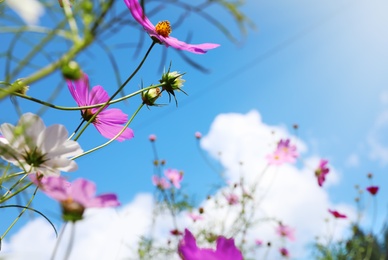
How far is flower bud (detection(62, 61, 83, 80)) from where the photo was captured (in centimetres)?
19

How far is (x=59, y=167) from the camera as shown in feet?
1.01

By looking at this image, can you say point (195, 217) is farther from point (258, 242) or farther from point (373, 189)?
point (373, 189)

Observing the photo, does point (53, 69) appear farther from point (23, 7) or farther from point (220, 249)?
point (220, 249)

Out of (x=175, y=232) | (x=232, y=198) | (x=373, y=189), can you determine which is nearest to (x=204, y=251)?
(x=175, y=232)

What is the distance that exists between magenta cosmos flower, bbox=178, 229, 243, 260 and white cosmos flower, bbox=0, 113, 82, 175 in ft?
0.29

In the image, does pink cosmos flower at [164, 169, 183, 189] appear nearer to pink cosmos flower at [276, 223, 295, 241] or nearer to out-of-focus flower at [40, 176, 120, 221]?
pink cosmos flower at [276, 223, 295, 241]

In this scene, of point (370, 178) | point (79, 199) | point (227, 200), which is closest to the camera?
point (79, 199)

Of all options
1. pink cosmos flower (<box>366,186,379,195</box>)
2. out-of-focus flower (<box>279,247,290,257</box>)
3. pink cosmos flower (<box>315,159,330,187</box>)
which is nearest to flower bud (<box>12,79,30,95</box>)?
pink cosmos flower (<box>315,159,330,187</box>)

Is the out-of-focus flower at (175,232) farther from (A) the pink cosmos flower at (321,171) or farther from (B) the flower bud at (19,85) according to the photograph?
(B) the flower bud at (19,85)

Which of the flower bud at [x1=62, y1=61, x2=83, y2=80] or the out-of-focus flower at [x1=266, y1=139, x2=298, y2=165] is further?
the out-of-focus flower at [x1=266, y1=139, x2=298, y2=165]

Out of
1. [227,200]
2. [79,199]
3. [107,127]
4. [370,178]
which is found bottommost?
[79,199]

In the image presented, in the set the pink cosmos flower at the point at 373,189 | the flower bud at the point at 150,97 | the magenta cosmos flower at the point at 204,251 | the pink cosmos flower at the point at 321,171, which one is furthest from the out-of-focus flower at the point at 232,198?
the magenta cosmos flower at the point at 204,251

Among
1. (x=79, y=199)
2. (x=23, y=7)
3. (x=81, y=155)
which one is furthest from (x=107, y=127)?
(x=23, y=7)

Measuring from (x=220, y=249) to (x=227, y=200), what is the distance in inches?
66.5
